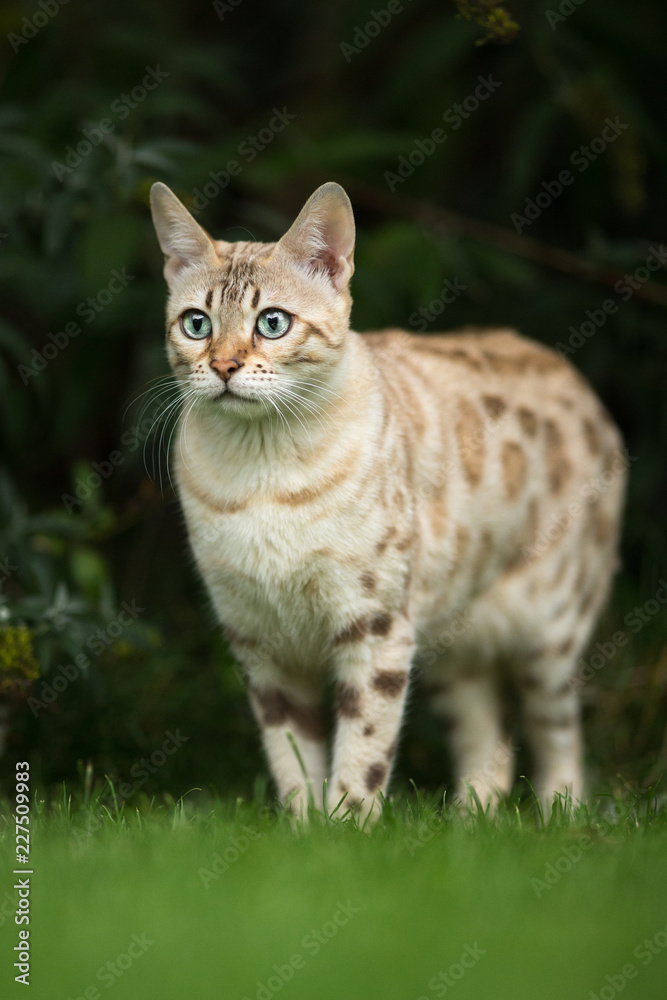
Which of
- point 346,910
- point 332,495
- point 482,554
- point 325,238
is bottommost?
point 346,910

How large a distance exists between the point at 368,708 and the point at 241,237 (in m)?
2.90

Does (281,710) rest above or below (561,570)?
below

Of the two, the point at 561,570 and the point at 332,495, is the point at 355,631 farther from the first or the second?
Answer: the point at 561,570

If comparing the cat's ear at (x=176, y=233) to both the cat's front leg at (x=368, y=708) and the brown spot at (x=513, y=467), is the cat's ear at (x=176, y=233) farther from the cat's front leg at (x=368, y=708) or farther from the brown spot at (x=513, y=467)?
the brown spot at (x=513, y=467)

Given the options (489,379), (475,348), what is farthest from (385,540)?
(475,348)

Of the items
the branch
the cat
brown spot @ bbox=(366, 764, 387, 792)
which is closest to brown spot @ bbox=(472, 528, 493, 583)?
the cat

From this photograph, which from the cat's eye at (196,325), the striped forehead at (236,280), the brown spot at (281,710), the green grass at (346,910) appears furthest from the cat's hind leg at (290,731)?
the striped forehead at (236,280)

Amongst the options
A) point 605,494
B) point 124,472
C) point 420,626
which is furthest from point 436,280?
point 124,472

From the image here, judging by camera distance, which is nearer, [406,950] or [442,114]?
[406,950]

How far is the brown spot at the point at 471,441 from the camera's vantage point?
4.56 m

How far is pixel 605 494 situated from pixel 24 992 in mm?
3326

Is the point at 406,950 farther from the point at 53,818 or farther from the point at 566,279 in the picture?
the point at 566,279

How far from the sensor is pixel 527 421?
4.88 m

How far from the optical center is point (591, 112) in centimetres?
538
